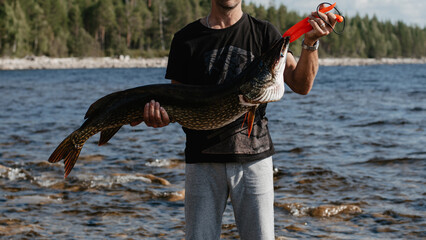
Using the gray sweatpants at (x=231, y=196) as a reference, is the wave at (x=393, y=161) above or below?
below

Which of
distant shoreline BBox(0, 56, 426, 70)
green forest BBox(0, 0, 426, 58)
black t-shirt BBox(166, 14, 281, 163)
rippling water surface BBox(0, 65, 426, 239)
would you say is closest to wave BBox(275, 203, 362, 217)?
rippling water surface BBox(0, 65, 426, 239)

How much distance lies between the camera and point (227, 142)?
3.31m

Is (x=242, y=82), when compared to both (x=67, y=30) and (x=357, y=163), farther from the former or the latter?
(x=67, y=30)

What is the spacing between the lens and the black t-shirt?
330cm

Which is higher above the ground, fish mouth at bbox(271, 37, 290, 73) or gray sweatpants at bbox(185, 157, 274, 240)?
fish mouth at bbox(271, 37, 290, 73)

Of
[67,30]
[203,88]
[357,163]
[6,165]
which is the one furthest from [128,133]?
[67,30]

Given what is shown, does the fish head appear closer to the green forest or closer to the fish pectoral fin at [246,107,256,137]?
the fish pectoral fin at [246,107,256,137]

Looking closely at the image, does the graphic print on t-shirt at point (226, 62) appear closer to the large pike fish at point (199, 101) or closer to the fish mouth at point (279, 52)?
the large pike fish at point (199, 101)

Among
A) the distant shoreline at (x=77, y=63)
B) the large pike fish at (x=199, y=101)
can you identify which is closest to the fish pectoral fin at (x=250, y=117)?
the large pike fish at (x=199, y=101)

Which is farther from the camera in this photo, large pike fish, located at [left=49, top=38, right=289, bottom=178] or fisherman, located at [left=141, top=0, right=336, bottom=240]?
fisherman, located at [left=141, top=0, right=336, bottom=240]

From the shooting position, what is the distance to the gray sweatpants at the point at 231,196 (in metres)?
3.30

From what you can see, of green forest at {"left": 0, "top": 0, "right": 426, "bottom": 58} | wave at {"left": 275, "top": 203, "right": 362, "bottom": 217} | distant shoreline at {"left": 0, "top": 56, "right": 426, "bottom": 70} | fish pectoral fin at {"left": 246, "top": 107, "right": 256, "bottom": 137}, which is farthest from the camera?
green forest at {"left": 0, "top": 0, "right": 426, "bottom": 58}

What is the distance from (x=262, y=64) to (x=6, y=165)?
8.08 metres

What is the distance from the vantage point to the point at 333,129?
14297 millimetres
